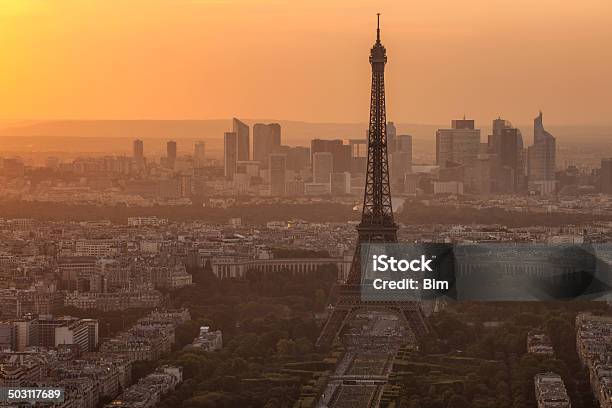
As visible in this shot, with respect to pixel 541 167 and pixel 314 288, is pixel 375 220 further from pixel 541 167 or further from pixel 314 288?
pixel 541 167

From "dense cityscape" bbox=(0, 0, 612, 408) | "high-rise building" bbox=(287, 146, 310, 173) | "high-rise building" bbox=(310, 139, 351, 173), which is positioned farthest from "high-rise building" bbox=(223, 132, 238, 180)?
"high-rise building" bbox=(310, 139, 351, 173)

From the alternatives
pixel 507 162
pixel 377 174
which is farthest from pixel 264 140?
pixel 377 174

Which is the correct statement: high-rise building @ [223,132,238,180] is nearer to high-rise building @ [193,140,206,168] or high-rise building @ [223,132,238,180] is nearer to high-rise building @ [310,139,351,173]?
high-rise building @ [193,140,206,168]

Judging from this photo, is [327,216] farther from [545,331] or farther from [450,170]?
[545,331]

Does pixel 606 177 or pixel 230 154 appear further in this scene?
pixel 230 154

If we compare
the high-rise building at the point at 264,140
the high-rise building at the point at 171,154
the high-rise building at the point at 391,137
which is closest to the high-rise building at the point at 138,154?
the high-rise building at the point at 171,154
